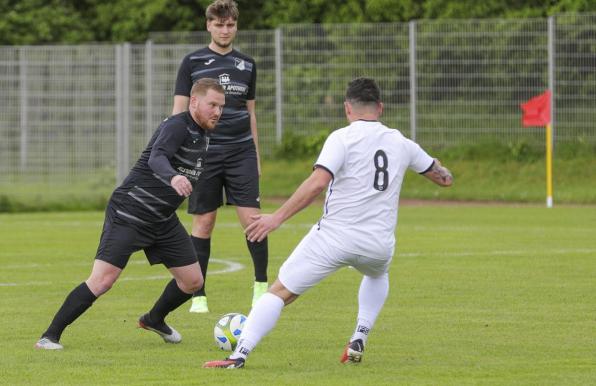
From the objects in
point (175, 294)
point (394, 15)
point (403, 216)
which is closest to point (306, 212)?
point (403, 216)

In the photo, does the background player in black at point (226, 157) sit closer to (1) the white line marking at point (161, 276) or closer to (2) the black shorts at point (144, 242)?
(2) the black shorts at point (144, 242)

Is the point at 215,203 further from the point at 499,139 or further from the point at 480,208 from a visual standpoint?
the point at 499,139

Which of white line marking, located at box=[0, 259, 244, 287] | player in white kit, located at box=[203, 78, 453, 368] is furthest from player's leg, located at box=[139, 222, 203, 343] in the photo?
A: white line marking, located at box=[0, 259, 244, 287]

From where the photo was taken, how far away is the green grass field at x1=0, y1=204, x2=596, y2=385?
323 inches

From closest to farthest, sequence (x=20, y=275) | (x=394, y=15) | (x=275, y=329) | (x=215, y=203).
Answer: (x=275, y=329) → (x=215, y=203) → (x=20, y=275) → (x=394, y=15)

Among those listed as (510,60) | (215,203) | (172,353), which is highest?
(510,60)

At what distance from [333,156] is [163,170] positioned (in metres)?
1.18

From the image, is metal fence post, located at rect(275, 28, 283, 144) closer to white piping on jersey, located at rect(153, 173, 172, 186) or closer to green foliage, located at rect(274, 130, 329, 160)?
green foliage, located at rect(274, 130, 329, 160)

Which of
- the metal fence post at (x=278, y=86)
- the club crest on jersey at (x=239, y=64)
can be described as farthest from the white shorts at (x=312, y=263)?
the metal fence post at (x=278, y=86)

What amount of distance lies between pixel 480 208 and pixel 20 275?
1205 centimetres

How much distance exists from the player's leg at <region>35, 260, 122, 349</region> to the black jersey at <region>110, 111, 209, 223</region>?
1.24 feet

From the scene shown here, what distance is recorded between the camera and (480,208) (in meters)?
24.7

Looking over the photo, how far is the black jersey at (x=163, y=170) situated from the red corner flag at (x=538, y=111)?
17198 mm

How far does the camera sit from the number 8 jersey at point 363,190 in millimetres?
8102
